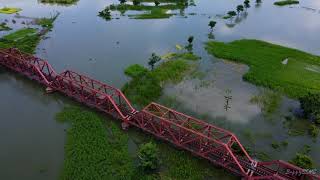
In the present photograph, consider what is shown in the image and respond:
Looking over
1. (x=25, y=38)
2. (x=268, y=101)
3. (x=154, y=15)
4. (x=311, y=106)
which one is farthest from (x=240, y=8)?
(x=25, y=38)

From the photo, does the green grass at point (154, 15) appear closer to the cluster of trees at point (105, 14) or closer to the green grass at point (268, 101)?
the cluster of trees at point (105, 14)

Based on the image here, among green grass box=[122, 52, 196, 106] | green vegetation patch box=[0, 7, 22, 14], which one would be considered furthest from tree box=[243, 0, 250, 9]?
green vegetation patch box=[0, 7, 22, 14]

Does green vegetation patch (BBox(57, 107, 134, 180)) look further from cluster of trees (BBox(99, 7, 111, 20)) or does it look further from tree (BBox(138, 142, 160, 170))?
cluster of trees (BBox(99, 7, 111, 20))

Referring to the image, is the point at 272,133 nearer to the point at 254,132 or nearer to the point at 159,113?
the point at 254,132

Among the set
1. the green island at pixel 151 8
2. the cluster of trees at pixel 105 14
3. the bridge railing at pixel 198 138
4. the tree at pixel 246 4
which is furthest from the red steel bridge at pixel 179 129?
the tree at pixel 246 4

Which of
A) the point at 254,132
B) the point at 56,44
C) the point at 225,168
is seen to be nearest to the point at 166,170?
→ the point at 225,168
